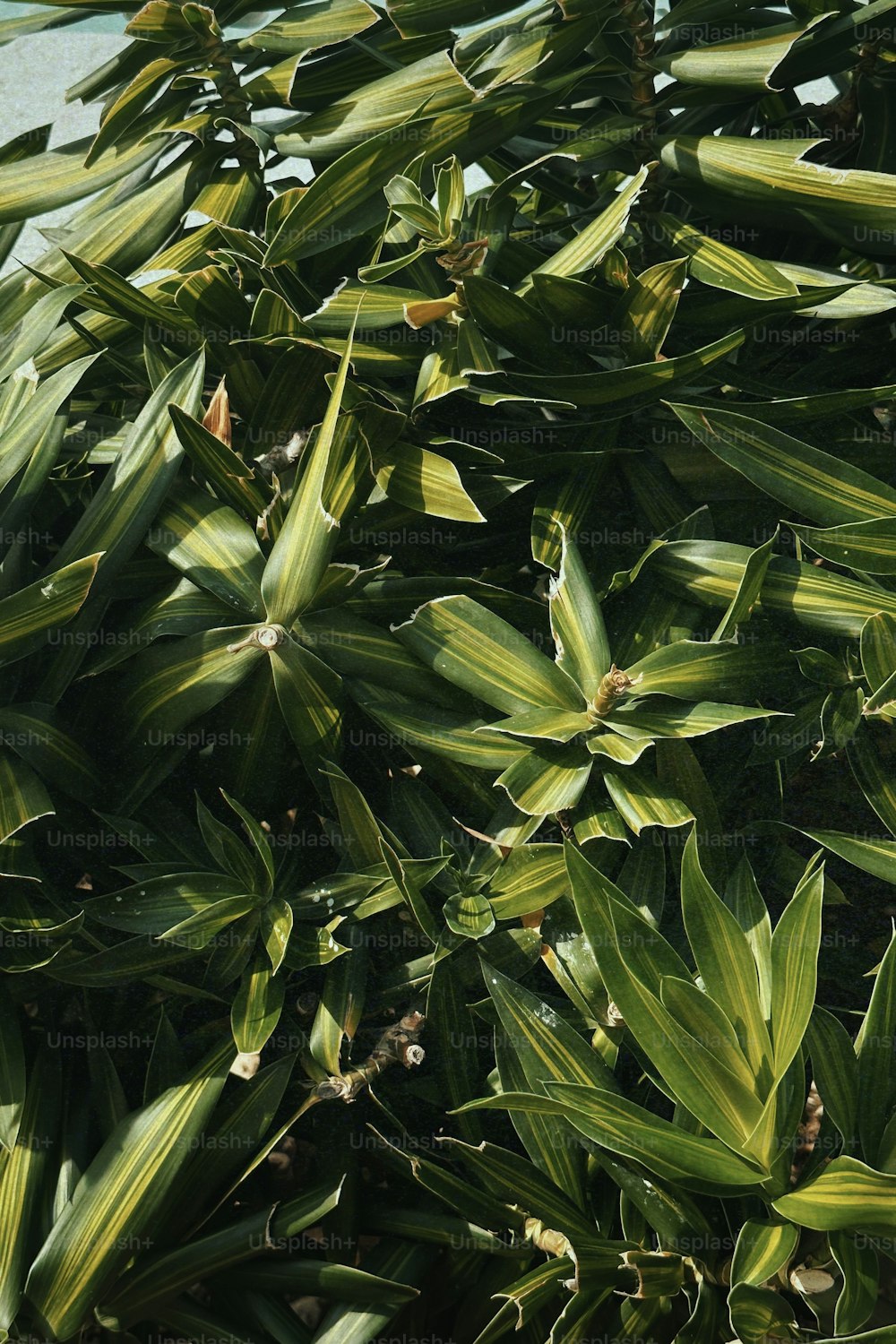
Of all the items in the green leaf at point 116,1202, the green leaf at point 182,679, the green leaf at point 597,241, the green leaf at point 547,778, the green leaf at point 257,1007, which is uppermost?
the green leaf at point 597,241

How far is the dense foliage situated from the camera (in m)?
0.83

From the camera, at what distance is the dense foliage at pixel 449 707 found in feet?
2.71

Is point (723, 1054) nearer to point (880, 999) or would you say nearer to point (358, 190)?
point (880, 999)

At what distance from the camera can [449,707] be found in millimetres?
931

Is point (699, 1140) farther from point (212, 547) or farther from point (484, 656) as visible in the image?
point (212, 547)

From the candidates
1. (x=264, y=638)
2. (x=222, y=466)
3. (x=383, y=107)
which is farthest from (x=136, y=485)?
(x=383, y=107)

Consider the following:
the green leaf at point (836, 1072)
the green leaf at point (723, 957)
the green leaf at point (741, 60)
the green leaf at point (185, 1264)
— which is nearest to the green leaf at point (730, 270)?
the green leaf at point (741, 60)

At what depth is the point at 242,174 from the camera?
1.09m

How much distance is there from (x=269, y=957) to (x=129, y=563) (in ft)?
1.12

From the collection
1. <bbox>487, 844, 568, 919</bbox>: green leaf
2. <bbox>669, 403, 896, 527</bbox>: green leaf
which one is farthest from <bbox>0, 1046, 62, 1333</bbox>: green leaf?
<bbox>669, 403, 896, 527</bbox>: green leaf

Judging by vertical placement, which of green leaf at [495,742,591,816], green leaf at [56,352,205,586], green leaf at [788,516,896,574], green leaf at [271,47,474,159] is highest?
green leaf at [271,47,474,159]

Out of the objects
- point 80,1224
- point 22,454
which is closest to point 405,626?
point 22,454

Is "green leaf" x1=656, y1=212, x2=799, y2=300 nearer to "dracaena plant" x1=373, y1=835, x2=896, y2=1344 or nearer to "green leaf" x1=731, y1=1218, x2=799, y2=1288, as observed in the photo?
"dracaena plant" x1=373, y1=835, x2=896, y2=1344

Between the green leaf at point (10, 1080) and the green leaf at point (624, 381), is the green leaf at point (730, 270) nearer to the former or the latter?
the green leaf at point (624, 381)
